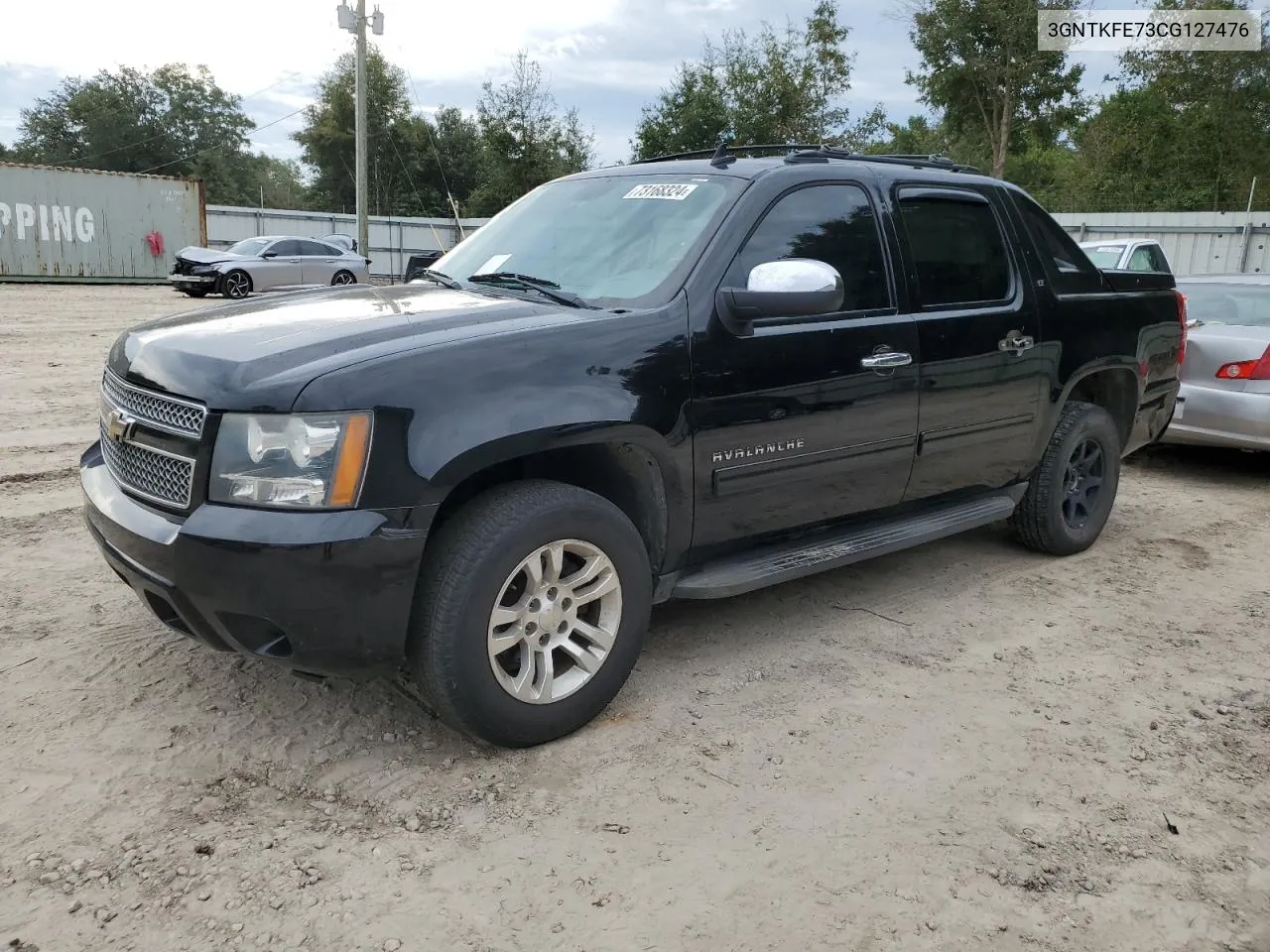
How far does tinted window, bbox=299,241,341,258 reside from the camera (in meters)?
22.5

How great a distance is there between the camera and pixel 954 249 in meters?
4.42

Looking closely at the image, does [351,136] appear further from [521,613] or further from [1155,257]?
[521,613]

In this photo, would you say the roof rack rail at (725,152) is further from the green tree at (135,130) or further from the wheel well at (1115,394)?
the green tree at (135,130)

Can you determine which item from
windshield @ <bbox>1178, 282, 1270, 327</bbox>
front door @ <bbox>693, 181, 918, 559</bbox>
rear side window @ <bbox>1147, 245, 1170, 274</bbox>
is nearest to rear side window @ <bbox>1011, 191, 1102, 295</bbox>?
front door @ <bbox>693, 181, 918, 559</bbox>

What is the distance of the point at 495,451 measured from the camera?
2934 millimetres

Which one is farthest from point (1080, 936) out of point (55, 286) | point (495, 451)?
point (55, 286)

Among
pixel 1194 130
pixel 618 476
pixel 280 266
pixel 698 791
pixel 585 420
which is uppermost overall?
pixel 1194 130

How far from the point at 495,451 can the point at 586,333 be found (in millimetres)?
515

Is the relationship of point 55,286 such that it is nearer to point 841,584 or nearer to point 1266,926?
point 841,584

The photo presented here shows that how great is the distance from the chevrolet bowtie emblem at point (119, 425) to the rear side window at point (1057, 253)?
154 inches

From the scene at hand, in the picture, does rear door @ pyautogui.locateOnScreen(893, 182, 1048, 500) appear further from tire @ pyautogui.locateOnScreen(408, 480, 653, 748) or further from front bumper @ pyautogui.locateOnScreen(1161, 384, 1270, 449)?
front bumper @ pyautogui.locateOnScreen(1161, 384, 1270, 449)

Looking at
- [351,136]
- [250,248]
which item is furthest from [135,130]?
[250,248]

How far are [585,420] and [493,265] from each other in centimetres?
125

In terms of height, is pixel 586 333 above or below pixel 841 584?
above
